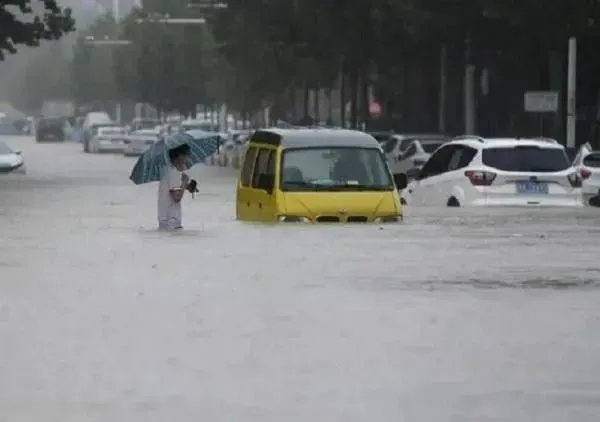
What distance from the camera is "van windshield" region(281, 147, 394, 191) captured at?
27656 mm

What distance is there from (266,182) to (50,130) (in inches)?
4840

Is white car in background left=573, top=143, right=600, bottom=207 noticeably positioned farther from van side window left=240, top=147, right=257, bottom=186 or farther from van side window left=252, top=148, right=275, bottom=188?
van side window left=252, top=148, right=275, bottom=188

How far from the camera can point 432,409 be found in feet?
42.2

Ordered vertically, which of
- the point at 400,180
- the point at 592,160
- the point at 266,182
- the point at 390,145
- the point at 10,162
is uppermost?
the point at 266,182

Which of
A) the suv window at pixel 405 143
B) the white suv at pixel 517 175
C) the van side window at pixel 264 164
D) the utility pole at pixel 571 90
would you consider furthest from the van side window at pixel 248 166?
the utility pole at pixel 571 90

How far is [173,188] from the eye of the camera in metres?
27.1

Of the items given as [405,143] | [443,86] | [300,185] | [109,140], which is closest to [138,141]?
[109,140]

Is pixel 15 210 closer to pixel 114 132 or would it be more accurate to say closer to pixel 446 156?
pixel 446 156

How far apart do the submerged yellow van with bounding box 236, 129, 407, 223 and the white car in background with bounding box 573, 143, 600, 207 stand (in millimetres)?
10846

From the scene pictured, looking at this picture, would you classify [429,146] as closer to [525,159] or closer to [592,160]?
[592,160]

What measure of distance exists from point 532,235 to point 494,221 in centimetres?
224

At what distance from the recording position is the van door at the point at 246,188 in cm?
2922

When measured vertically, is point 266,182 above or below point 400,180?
above

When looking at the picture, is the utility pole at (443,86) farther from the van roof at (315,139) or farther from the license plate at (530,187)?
Result: the van roof at (315,139)
